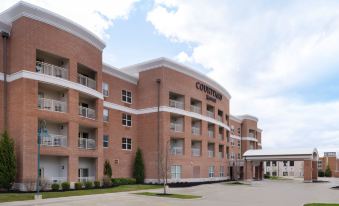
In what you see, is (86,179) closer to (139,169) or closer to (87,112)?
(87,112)

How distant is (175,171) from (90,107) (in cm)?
1322

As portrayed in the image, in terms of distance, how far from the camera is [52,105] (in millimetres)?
27062

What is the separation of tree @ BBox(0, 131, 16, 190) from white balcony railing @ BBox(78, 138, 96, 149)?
6805mm

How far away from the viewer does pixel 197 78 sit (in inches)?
1758

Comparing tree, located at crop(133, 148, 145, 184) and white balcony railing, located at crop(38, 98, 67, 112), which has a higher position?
white balcony railing, located at crop(38, 98, 67, 112)

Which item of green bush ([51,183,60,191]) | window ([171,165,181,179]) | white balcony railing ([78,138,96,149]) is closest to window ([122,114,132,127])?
window ([171,165,181,179])

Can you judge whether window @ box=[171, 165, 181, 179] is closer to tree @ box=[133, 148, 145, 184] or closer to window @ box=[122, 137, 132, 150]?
tree @ box=[133, 148, 145, 184]

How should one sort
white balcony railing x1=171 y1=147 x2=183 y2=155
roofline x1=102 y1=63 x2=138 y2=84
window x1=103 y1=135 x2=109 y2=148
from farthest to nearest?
white balcony railing x1=171 y1=147 x2=183 y2=155 < roofline x1=102 y1=63 x2=138 y2=84 < window x1=103 y1=135 x2=109 y2=148

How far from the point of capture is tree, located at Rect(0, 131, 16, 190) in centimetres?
2283

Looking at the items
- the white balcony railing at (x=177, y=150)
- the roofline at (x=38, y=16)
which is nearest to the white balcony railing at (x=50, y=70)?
the roofline at (x=38, y=16)

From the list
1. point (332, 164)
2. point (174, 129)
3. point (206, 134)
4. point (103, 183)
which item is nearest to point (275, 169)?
point (332, 164)

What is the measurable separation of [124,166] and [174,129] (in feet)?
24.8

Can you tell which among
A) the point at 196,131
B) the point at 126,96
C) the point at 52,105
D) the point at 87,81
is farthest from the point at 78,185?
A: the point at 196,131

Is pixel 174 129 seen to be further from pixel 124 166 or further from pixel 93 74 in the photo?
pixel 93 74
